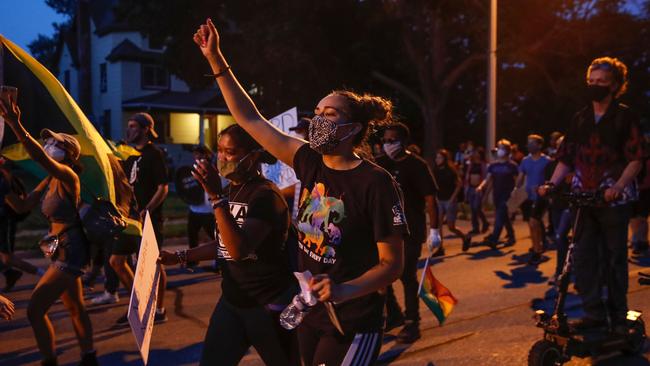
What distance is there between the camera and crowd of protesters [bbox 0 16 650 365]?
2879mm

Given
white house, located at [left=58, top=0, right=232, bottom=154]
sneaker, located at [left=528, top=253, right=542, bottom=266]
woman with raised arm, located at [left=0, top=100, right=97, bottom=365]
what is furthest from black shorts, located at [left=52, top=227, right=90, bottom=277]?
white house, located at [left=58, top=0, right=232, bottom=154]

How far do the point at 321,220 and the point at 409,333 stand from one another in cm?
344

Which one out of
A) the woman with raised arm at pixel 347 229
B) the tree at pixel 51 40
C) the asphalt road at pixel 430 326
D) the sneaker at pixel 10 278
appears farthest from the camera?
the tree at pixel 51 40

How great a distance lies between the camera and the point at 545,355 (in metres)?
4.54

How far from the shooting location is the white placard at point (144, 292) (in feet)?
9.78

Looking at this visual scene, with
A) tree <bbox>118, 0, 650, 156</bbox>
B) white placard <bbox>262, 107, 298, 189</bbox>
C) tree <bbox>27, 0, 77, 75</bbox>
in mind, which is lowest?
white placard <bbox>262, 107, 298, 189</bbox>

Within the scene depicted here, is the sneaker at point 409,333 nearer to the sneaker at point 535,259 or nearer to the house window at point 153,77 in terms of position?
the sneaker at point 535,259

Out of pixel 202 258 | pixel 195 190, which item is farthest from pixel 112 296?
pixel 202 258

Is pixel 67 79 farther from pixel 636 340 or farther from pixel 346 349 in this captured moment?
pixel 346 349

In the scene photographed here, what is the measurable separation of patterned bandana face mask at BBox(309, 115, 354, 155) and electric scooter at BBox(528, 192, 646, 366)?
2508mm

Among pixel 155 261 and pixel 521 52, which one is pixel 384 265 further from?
pixel 521 52

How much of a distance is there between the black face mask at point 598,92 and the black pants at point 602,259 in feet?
2.78

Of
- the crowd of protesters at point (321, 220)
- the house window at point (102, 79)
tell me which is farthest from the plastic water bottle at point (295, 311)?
the house window at point (102, 79)

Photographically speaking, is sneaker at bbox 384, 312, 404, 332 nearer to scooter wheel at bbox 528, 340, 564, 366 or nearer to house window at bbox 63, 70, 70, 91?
scooter wheel at bbox 528, 340, 564, 366
